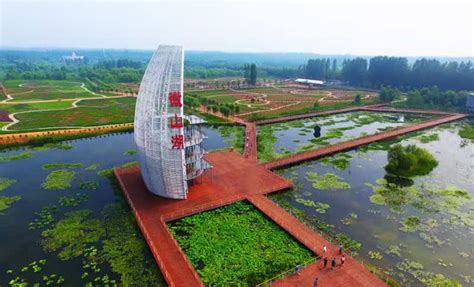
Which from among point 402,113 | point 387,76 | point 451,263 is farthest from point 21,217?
point 387,76

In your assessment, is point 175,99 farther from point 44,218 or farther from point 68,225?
point 44,218

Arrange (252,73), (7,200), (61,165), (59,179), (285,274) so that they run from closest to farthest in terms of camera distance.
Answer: (285,274) → (7,200) → (59,179) → (61,165) → (252,73)

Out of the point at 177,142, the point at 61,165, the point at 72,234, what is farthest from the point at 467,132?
the point at 61,165

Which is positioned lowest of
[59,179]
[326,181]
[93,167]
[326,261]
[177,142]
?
[59,179]

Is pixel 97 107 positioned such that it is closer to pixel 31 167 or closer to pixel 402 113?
pixel 31 167

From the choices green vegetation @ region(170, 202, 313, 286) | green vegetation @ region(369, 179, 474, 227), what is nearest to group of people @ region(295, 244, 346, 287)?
green vegetation @ region(170, 202, 313, 286)

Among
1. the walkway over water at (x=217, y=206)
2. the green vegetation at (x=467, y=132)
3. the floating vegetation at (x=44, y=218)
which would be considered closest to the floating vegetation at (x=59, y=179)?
the floating vegetation at (x=44, y=218)

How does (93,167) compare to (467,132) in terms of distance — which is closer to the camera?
(93,167)
